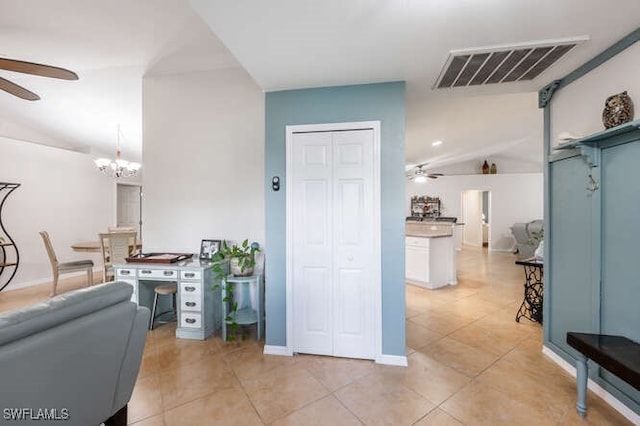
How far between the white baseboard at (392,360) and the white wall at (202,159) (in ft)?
5.91

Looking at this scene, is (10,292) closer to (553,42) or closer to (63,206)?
(63,206)

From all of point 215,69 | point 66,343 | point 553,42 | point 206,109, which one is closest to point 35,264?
point 206,109

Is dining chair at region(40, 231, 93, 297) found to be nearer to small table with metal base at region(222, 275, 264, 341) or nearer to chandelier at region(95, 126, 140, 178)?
chandelier at region(95, 126, 140, 178)

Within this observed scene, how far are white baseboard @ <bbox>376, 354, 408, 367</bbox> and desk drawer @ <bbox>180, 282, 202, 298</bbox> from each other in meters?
1.91

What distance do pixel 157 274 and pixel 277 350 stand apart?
5.06 ft

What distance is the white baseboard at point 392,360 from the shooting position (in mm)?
2377

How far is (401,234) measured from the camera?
2.40 metres

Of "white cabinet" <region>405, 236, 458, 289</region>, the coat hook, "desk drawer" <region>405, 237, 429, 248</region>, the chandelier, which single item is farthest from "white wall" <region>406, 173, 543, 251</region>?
the chandelier

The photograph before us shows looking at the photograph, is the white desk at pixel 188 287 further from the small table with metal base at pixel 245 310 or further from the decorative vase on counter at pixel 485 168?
the decorative vase on counter at pixel 485 168

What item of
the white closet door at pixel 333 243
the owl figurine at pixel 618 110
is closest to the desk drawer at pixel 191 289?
the white closet door at pixel 333 243

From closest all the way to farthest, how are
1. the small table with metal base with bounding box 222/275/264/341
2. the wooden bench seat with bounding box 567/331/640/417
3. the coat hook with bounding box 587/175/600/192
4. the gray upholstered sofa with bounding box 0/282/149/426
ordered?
the gray upholstered sofa with bounding box 0/282/149/426 → the wooden bench seat with bounding box 567/331/640/417 → the coat hook with bounding box 587/175/600/192 → the small table with metal base with bounding box 222/275/264/341

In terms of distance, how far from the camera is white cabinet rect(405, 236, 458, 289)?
15.1 feet

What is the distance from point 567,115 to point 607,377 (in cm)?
206

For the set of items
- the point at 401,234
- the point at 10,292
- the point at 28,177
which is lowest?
the point at 10,292
